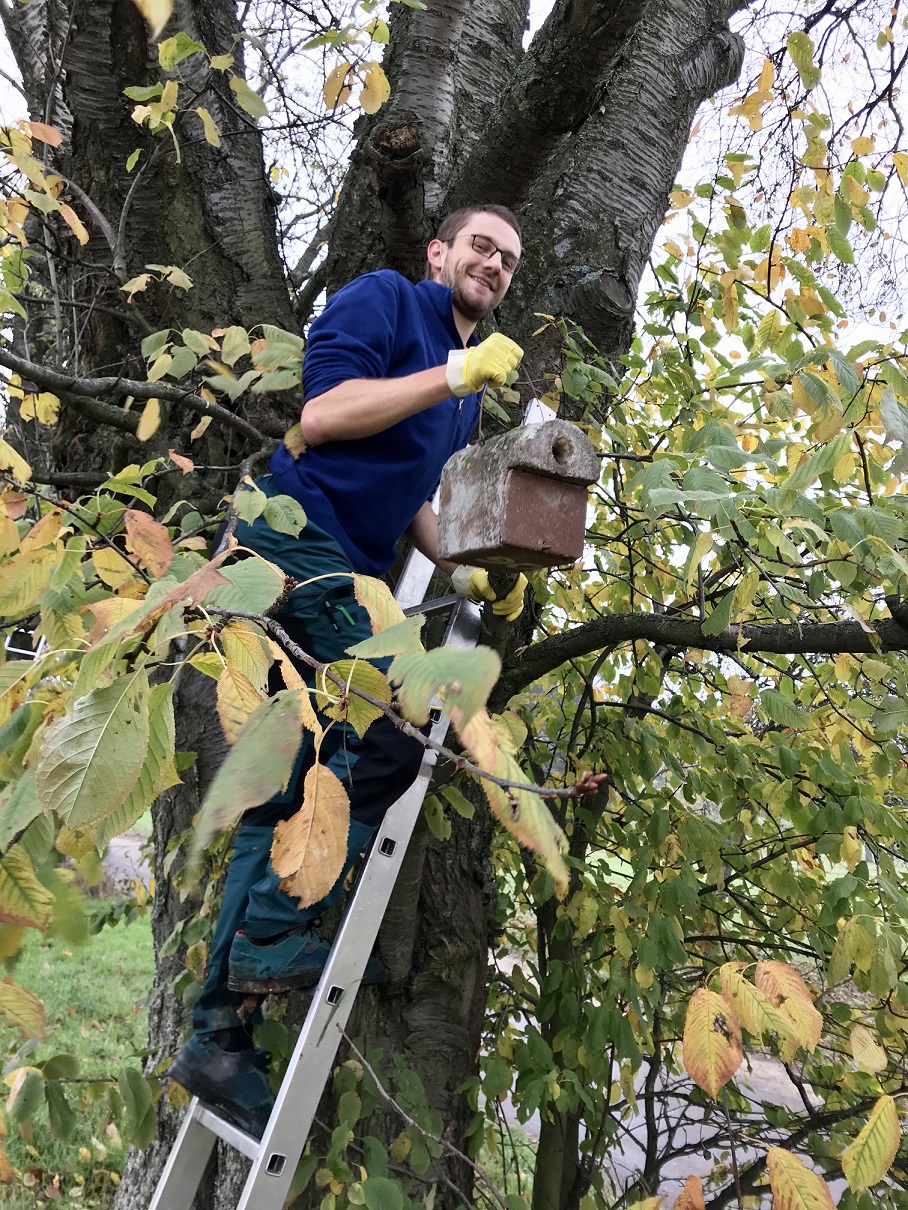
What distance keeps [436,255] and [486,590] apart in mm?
970

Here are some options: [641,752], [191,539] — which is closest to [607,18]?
[191,539]

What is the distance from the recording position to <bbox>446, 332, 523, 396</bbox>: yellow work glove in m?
1.41

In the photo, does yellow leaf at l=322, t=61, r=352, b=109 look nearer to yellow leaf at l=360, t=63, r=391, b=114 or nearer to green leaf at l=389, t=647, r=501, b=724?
yellow leaf at l=360, t=63, r=391, b=114

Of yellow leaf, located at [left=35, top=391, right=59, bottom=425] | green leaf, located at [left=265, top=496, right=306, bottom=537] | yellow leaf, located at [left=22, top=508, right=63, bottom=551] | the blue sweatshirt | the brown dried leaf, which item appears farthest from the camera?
yellow leaf, located at [left=35, top=391, right=59, bottom=425]

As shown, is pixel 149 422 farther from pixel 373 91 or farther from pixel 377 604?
pixel 377 604

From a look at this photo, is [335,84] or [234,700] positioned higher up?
[335,84]

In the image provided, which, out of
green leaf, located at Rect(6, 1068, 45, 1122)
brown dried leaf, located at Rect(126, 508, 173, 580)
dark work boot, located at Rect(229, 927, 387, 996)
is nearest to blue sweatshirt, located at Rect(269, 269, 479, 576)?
brown dried leaf, located at Rect(126, 508, 173, 580)

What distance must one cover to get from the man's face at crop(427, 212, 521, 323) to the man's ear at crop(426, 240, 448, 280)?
0.02 meters

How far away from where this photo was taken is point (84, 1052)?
4.83 m

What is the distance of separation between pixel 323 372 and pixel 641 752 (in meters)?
1.54

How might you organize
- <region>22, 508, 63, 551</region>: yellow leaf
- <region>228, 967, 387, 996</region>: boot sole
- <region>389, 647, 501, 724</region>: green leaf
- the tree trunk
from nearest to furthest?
<region>389, 647, 501, 724</region>: green leaf < <region>22, 508, 63, 551</region>: yellow leaf < <region>228, 967, 387, 996</region>: boot sole < the tree trunk

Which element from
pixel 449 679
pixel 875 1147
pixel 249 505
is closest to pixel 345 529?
pixel 249 505

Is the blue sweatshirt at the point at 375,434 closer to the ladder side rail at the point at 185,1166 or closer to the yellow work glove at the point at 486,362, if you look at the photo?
the yellow work glove at the point at 486,362

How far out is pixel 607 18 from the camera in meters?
1.77
